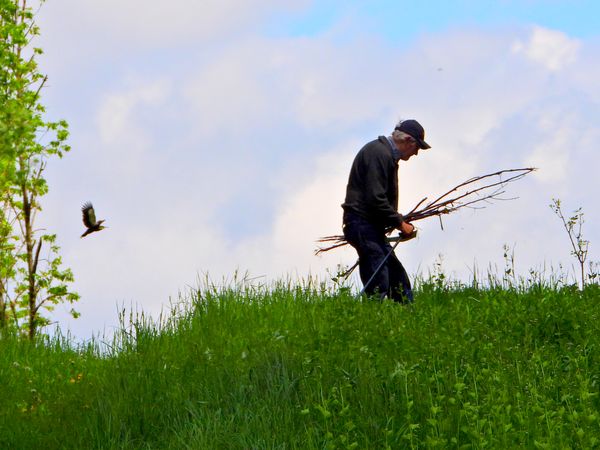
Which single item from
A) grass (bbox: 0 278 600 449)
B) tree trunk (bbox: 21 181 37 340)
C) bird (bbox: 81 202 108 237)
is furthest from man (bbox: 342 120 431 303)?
tree trunk (bbox: 21 181 37 340)

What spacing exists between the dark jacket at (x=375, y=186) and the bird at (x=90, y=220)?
368cm

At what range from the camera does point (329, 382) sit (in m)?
6.95

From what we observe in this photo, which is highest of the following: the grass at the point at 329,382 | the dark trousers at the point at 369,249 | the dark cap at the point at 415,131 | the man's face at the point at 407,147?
the dark cap at the point at 415,131

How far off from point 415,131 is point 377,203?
1.17 metres

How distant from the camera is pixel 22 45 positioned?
17.8m

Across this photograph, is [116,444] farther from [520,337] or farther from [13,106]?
[520,337]

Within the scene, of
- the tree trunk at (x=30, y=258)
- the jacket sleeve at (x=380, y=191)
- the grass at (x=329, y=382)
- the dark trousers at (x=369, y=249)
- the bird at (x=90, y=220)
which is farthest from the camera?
the tree trunk at (x=30, y=258)

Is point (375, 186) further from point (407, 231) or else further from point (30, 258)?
point (30, 258)

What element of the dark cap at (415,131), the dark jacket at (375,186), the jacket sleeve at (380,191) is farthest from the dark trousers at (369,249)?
the dark cap at (415,131)

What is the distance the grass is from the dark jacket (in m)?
1.21

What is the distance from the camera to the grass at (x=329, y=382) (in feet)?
20.3

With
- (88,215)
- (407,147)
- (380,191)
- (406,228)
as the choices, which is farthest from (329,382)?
(88,215)

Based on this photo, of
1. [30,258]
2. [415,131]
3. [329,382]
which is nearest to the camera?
[329,382]

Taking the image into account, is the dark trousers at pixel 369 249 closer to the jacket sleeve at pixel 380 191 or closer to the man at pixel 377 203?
the man at pixel 377 203
